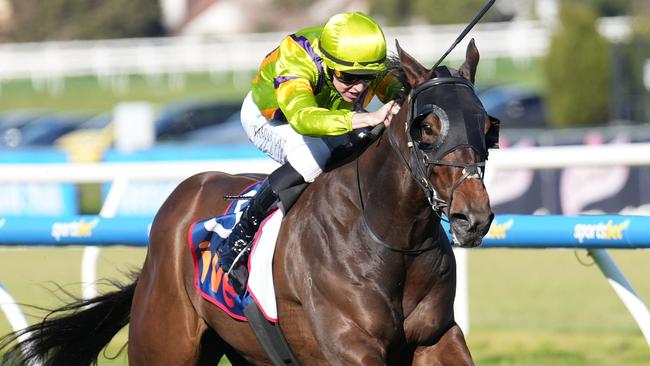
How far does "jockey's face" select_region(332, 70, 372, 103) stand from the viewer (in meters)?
3.96

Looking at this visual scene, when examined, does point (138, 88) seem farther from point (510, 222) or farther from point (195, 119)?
point (510, 222)

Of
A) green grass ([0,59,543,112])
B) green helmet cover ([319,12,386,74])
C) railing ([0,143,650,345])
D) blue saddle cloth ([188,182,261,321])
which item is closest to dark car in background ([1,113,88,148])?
green grass ([0,59,543,112])

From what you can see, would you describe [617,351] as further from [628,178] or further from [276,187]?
[628,178]

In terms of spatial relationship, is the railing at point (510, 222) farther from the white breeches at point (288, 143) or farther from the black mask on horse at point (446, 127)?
the black mask on horse at point (446, 127)

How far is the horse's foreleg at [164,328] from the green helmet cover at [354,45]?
3.93 ft

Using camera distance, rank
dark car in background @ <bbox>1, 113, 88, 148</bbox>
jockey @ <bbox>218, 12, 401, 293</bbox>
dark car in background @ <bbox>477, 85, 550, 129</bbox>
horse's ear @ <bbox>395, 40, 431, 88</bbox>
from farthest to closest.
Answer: dark car in background @ <bbox>1, 113, 88, 148</bbox>, dark car in background @ <bbox>477, 85, 550, 129</bbox>, jockey @ <bbox>218, 12, 401, 293</bbox>, horse's ear @ <bbox>395, 40, 431, 88</bbox>

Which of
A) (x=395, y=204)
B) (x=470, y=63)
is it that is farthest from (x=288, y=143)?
(x=470, y=63)

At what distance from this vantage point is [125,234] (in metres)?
6.04

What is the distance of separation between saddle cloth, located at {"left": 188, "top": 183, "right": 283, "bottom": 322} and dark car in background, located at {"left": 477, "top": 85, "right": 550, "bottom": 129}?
1721 cm

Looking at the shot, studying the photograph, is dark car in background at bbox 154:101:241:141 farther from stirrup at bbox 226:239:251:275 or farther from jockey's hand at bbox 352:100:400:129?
jockey's hand at bbox 352:100:400:129

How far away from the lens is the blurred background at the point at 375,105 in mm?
8339

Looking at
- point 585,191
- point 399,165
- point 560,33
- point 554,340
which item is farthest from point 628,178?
point 560,33

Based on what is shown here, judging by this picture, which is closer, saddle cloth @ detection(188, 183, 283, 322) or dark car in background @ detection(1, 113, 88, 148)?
saddle cloth @ detection(188, 183, 283, 322)

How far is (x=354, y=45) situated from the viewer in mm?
3844
